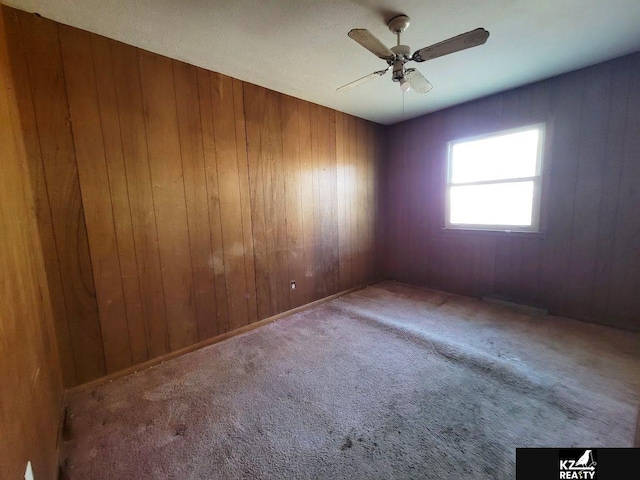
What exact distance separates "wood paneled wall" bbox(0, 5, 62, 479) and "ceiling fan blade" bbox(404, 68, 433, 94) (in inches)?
93.2

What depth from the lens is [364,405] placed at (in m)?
1.61

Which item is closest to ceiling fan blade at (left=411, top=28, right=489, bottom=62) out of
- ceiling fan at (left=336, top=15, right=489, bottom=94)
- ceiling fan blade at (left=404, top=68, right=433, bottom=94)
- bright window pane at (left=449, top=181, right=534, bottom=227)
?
ceiling fan at (left=336, top=15, right=489, bottom=94)

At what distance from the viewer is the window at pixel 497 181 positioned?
2859 mm

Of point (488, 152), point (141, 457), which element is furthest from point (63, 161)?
point (488, 152)

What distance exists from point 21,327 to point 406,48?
8.48 feet

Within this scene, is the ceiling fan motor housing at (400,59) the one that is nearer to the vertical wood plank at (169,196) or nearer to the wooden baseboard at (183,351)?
the vertical wood plank at (169,196)

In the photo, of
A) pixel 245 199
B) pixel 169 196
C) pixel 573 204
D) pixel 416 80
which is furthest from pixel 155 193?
pixel 573 204

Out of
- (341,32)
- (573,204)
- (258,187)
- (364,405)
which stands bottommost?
(364,405)

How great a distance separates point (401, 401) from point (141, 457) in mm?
1501

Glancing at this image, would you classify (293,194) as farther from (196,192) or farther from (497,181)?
(497,181)

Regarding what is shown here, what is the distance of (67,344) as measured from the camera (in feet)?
5.84

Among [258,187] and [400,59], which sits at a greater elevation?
[400,59]

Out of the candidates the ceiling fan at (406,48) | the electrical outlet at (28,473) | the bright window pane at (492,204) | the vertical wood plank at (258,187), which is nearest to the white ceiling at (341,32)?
the ceiling fan at (406,48)

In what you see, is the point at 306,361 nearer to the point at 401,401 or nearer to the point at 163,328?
the point at 401,401
